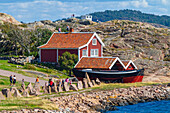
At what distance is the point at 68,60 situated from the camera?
2069 inches

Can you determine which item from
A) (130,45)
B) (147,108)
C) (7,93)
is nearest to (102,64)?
(147,108)

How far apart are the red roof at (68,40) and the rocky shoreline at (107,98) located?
18.5 metres

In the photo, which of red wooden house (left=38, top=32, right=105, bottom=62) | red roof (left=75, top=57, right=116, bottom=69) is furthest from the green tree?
red roof (left=75, top=57, right=116, bottom=69)

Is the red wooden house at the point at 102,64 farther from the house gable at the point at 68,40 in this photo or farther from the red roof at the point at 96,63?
the house gable at the point at 68,40

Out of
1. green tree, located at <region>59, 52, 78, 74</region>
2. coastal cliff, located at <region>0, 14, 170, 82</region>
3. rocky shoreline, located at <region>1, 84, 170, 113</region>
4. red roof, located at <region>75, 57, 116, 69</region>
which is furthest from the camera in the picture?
coastal cliff, located at <region>0, 14, 170, 82</region>

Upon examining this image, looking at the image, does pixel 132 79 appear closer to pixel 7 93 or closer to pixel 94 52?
pixel 94 52

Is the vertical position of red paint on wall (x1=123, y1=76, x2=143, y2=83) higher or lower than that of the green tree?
lower

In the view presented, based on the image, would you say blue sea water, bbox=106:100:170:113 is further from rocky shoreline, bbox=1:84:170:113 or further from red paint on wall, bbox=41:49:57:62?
red paint on wall, bbox=41:49:57:62

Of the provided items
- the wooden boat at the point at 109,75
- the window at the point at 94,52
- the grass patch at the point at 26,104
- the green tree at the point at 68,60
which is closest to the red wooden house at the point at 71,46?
the window at the point at 94,52

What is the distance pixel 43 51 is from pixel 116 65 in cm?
1677

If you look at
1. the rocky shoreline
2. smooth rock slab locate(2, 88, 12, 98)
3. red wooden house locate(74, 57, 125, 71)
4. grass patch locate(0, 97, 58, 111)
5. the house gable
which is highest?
the house gable

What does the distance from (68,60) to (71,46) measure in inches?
170

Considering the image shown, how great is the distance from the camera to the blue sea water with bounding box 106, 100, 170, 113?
3322 cm

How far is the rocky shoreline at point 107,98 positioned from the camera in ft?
96.5
